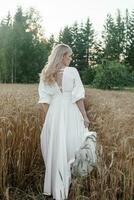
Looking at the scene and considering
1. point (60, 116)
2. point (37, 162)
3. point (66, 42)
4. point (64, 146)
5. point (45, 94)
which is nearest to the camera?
point (64, 146)

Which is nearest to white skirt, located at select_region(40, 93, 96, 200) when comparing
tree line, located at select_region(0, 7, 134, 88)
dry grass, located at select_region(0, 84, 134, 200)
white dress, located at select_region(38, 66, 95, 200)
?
white dress, located at select_region(38, 66, 95, 200)

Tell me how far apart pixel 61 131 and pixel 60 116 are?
0.52 feet

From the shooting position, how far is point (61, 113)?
465 cm

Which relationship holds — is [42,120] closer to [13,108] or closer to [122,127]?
[13,108]

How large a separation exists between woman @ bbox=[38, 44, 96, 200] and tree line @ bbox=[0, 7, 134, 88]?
4611 cm

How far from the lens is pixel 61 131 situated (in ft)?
15.0

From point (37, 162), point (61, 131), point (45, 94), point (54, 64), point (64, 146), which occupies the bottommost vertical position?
point (37, 162)

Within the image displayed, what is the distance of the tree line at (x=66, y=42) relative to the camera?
2323 inches

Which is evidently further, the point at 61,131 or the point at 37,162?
the point at 37,162

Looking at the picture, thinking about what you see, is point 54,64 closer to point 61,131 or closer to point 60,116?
point 60,116

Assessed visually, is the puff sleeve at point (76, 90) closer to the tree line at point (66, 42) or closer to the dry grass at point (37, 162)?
the dry grass at point (37, 162)

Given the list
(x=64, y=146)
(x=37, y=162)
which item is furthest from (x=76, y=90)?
(x=37, y=162)

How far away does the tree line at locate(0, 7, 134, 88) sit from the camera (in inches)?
2323

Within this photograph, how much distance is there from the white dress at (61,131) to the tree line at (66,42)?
46119 mm
